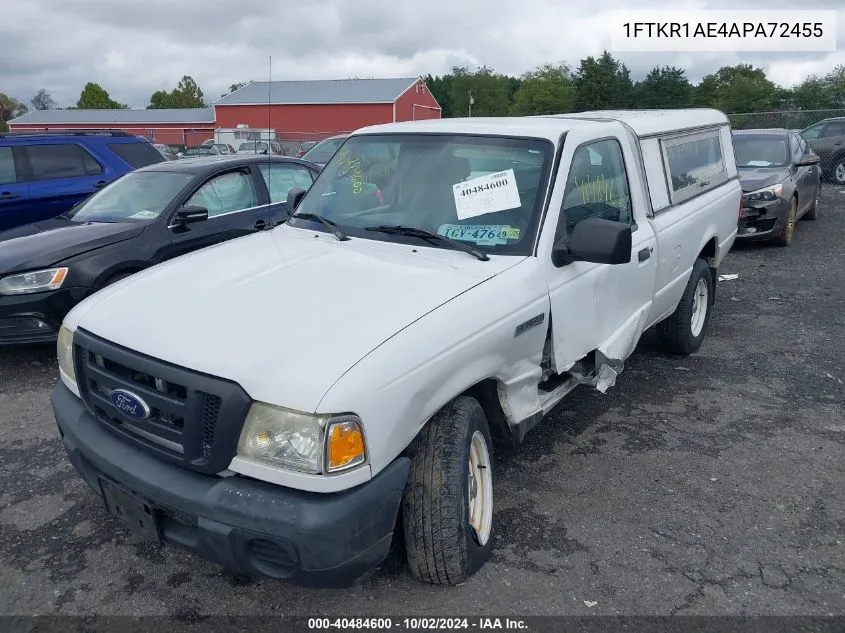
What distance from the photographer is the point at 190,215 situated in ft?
19.5

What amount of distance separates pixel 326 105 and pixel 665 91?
29.1m

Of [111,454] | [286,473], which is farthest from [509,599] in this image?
[111,454]

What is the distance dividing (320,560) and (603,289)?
7.18ft

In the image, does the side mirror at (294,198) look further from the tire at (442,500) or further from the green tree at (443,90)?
the green tree at (443,90)

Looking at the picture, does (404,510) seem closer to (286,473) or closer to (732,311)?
(286,473)

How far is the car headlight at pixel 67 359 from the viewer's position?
9.97ft

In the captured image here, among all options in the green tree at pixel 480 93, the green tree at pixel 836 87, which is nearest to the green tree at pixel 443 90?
the green tree at pixel 480 93

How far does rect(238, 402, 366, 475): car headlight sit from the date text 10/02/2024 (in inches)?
31.7

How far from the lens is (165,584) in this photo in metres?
2.97

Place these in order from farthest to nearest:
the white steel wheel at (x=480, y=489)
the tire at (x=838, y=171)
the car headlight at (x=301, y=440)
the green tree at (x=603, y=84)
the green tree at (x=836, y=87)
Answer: the green tree at (x=603, y=84) < the green tree at (x=836, y=87) < the tire at (x=838, y=171) < the white steel wheel at (x=480, y=489) < the car headlight at (x=301, y=440)

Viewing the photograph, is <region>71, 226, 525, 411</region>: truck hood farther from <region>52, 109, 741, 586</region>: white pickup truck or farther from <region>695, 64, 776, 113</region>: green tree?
<region>695, 64, 776, 113</region>: green tree

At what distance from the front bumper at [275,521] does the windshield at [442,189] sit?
1.39 meters

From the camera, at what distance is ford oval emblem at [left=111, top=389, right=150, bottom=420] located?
2.55 metres

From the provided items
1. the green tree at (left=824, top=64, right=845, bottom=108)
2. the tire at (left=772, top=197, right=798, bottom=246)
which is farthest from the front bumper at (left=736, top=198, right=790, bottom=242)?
the green tree at (left=824, top=64, right=845, bottom=108)
